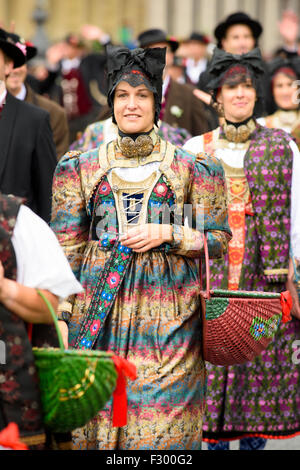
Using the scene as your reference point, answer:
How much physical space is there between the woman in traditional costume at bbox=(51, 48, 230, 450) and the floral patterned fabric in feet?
3.58

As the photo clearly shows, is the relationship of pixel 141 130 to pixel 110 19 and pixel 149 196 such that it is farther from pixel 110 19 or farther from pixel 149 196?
pixel 110 19

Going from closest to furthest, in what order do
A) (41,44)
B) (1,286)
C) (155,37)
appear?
(1,286), (155,37), (41,44)

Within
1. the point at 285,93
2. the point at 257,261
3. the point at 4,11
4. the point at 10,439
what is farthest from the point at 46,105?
the point at 4,11

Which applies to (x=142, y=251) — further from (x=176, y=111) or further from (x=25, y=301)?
(x=176, y=111)

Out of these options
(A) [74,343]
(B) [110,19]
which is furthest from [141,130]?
(B) [110,19]

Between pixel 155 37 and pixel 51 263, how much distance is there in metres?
5.92

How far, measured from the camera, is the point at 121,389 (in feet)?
13.9

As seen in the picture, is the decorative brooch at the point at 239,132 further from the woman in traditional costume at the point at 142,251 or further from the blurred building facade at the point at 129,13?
the blurred building facade at the point at 129,13

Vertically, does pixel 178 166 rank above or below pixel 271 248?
above

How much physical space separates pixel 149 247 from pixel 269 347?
6.02 feet

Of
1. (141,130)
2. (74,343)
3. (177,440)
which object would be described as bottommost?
(177,440)

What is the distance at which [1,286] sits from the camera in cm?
378

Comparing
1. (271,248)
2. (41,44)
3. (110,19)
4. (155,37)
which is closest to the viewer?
(271,248)

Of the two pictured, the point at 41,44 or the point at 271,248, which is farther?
the point at 41,44
